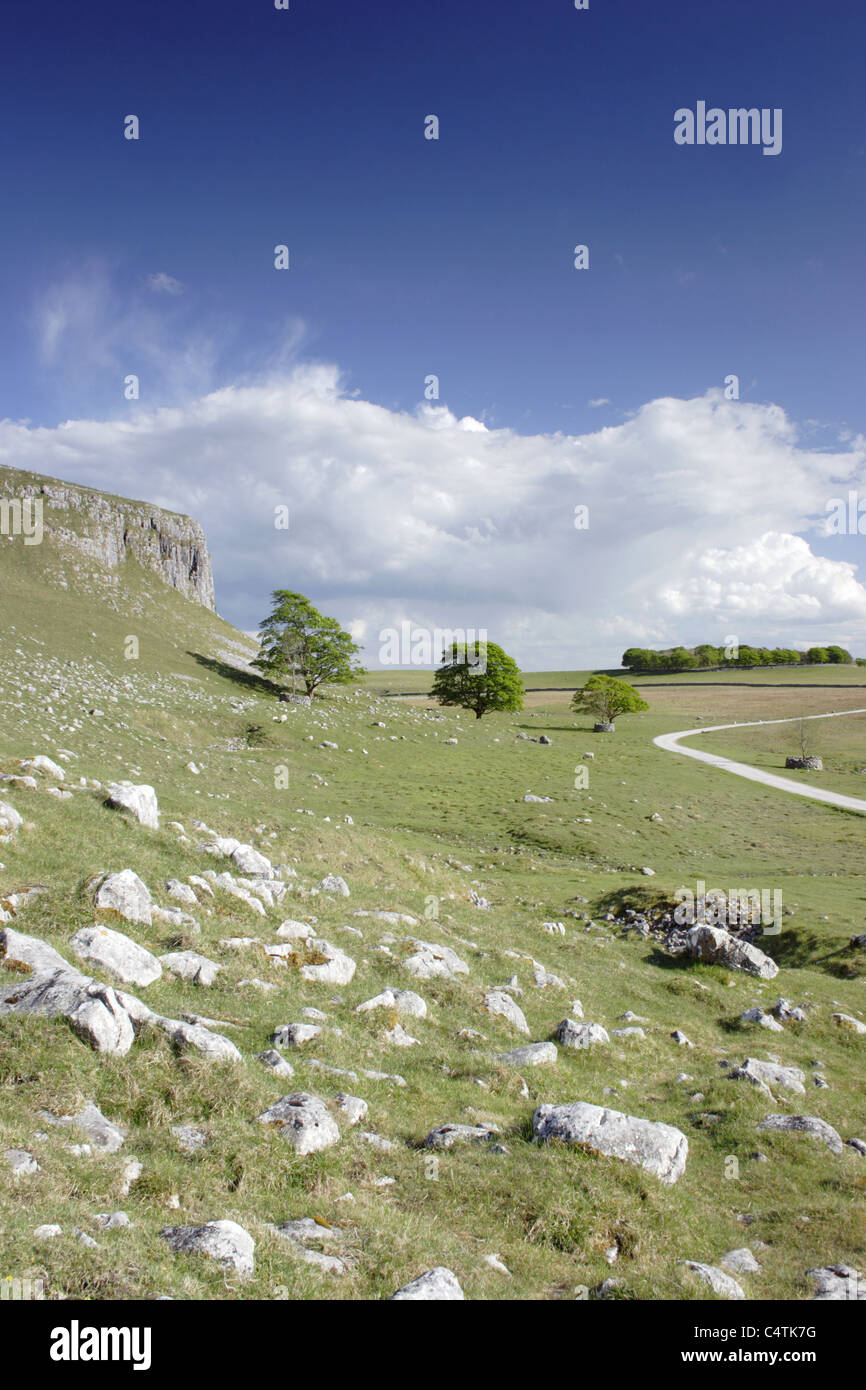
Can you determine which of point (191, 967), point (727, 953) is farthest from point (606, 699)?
point (191, 967)

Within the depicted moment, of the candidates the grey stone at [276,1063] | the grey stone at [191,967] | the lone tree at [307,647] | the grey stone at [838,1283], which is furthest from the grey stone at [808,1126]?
the lone tree at [307,647]

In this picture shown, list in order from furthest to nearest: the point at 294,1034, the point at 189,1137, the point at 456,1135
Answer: the point at 294,1034
the point at 456,1135
the point at 189,1137

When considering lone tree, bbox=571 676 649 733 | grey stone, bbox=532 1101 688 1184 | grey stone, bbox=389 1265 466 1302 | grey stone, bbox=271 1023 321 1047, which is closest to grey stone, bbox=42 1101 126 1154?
grey stone, bbox=271 1023 321 1047

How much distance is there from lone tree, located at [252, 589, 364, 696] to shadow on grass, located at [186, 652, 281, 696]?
225cm

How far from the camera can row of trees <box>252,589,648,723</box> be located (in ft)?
243

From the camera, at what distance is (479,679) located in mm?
85312

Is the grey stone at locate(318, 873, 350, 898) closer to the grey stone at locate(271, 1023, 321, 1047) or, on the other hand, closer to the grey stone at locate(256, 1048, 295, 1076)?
the grey stone at locate(271, 1023, 321, 1047)

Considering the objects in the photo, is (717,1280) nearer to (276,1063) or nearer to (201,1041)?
(276,1063)

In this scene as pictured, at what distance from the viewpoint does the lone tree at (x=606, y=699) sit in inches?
3821

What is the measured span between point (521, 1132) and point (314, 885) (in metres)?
9.93

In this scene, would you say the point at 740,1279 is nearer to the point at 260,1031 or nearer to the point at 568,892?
the point at 260,1031

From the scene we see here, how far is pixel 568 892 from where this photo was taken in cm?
2652

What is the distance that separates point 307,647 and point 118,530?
190ft
